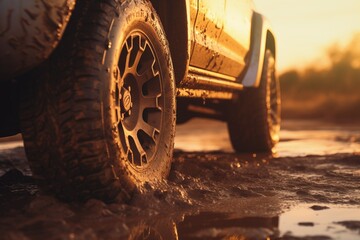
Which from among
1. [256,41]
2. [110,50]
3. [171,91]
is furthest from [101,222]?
[256,41]

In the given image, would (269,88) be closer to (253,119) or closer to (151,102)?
(253,119)

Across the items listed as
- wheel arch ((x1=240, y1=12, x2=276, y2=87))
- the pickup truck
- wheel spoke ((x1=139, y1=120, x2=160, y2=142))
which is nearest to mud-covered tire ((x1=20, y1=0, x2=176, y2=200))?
the pickup truck

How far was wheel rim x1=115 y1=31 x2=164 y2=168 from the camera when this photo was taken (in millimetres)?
2400

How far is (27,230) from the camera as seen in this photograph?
73.5 inches

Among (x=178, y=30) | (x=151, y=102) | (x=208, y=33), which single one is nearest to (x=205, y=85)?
(x=208, y=33)

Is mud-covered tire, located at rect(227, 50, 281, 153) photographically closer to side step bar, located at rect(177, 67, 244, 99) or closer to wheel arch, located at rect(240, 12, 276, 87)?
wheel arch, located at rect(240, 12, 276, 87)

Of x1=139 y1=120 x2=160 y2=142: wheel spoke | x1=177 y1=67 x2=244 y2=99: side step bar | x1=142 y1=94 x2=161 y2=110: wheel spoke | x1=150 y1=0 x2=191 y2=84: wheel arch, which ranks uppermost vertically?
x1=150 y1=0 x2=191 y2=84: wheel arch

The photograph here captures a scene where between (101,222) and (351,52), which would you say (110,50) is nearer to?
(101,222)

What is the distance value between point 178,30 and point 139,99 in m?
0.58

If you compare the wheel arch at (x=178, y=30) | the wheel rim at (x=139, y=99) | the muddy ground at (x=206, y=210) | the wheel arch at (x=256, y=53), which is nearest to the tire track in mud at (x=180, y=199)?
the muddy ground at (x=206, y=210)

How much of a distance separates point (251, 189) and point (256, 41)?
7.67 ft

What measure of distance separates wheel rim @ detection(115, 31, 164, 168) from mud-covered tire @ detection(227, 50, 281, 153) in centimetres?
237

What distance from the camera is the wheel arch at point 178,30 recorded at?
293 centimetres

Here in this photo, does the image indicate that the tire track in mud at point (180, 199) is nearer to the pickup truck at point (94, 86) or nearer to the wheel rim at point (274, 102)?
the pickup truck at point (94, 86)
